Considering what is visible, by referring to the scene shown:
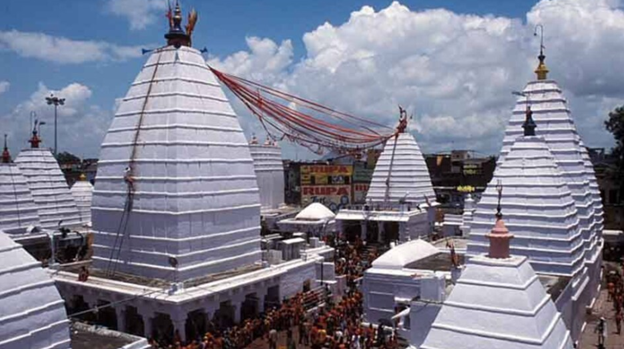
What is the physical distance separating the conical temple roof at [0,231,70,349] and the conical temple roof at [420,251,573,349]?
7.67m

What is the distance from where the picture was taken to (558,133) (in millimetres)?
26172

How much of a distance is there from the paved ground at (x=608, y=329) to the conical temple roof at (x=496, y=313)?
10.1 meters

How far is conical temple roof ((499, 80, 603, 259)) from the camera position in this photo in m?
25.8

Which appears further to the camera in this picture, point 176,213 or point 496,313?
point 176,213

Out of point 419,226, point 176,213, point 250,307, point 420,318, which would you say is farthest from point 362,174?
point 420,318

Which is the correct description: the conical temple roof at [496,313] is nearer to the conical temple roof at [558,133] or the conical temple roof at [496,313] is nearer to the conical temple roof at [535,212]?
the conical temple roof at [535,212]

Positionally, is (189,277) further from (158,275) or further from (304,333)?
(304,333)

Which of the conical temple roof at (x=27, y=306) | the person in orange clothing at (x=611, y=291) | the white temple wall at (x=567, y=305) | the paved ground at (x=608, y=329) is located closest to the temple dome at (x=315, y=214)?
the paved ground at (x=608, y=329)

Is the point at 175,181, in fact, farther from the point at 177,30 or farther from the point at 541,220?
→ the point at 541,220

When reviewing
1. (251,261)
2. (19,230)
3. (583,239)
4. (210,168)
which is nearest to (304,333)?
(251,261)

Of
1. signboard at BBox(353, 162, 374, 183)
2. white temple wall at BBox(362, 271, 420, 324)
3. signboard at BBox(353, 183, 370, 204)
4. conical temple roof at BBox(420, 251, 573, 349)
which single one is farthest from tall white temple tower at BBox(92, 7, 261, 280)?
signboard at BBox(353, 162, 374, 183)

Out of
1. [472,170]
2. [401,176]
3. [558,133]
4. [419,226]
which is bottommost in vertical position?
[419,226]

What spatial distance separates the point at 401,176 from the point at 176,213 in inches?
854

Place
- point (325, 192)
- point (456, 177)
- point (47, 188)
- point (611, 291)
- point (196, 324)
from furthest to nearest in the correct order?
1. point (456, 177)
2. point (325, 192)
3. point (47, 188)
4. point (611, 291)
5. point (196, 324)
